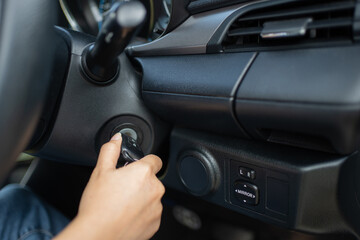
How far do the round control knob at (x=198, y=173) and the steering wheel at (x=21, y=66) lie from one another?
349mm

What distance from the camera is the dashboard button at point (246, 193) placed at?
65 cm

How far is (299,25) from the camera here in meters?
0.52

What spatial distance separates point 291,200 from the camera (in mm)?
597

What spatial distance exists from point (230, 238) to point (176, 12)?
578 millimetres

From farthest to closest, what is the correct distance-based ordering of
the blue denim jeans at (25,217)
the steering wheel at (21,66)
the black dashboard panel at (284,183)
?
1. the blue denim jeans at (25,217)
2. the black dashboard panel at (284,183)
3. the steering wheel at (21,66)

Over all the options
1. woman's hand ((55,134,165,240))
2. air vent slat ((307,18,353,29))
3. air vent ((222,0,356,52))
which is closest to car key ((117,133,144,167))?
woman's hand ((55,134,165,240))

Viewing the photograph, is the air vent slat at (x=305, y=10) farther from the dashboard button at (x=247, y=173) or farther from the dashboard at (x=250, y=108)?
the dashboard button at (x=247, y=173)

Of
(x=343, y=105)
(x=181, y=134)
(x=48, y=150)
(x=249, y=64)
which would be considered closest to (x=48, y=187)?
(x=48, y=150)

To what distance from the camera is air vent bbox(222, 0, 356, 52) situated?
502 millimetres

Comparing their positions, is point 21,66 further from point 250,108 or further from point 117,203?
point 250,108

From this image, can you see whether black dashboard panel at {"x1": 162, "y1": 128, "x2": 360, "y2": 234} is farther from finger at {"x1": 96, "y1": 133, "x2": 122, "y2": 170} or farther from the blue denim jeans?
the blue denim jeans

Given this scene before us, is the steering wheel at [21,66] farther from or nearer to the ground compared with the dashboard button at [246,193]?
farther from the ground

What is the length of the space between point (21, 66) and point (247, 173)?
0.43 meters

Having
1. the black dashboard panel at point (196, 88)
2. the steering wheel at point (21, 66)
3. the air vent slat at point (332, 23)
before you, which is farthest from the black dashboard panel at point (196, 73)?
the steering wheel at point (21, 66)
